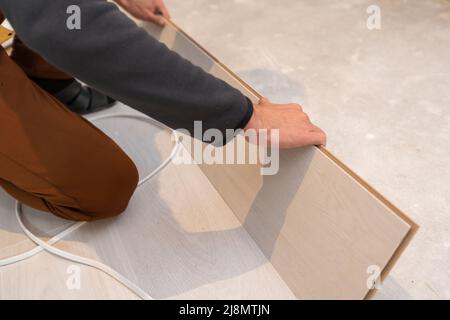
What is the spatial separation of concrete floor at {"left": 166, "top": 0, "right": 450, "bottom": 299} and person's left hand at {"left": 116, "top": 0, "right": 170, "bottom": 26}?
36 centimetres

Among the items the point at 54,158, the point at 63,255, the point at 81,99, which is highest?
the point at 54,158

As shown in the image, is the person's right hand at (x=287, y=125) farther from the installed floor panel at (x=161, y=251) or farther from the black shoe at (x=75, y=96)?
the black shoe at (x=75, y=96)

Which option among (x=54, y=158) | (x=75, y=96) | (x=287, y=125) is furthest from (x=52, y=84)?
(x=287, y=125)

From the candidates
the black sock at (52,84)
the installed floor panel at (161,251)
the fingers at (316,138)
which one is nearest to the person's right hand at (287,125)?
the fingers at (316,138)

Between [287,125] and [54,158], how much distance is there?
46cm

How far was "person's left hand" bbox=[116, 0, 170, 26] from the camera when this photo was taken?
1.09 meters

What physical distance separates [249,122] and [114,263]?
0.46 meters

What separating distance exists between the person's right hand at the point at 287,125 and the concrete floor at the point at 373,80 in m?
0.37

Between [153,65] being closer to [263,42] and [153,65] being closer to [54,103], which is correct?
[54,103]

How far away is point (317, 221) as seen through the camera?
649 millimetres

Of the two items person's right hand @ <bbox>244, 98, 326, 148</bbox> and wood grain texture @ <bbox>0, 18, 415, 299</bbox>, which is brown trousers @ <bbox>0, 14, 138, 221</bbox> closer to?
wood grain texture @ <bbox>0, 18, 415, 299</bbox>

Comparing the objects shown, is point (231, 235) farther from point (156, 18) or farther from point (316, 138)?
point (156, 18)
